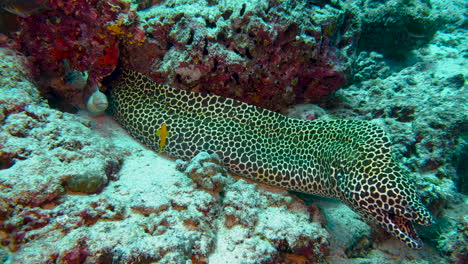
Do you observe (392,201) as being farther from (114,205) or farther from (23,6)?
(23,6)

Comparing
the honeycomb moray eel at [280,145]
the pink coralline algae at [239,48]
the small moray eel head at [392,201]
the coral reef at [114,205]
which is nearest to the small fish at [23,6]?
the coral reef at [114,205]

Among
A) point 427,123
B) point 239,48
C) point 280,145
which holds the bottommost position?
point 280,145

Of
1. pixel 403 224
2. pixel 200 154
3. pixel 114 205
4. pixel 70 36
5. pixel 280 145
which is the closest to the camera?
pixel 114 205

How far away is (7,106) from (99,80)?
185 cm

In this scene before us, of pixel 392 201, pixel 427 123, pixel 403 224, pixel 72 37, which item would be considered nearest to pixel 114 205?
pixel 72 37

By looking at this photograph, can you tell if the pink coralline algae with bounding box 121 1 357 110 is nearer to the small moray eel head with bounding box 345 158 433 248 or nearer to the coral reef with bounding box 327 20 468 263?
the coral reef with bounding box 327 20 468 263

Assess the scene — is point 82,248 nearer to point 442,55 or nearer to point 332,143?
point 332,143

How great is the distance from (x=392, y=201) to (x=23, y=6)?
569cm

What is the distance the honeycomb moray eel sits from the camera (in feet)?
11.4

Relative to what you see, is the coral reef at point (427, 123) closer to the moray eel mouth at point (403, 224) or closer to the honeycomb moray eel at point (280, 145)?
the moray eel mouth at point (403, 224)

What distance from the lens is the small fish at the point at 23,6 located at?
11.3 ft

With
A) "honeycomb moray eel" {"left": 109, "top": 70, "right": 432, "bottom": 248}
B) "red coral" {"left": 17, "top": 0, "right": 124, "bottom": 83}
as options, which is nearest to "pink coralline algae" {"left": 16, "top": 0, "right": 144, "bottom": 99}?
"red coral" {"left": 17, "top": 0, "right": 124, "bottom": 83}

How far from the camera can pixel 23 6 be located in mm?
3504

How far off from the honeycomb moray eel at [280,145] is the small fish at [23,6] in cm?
157
